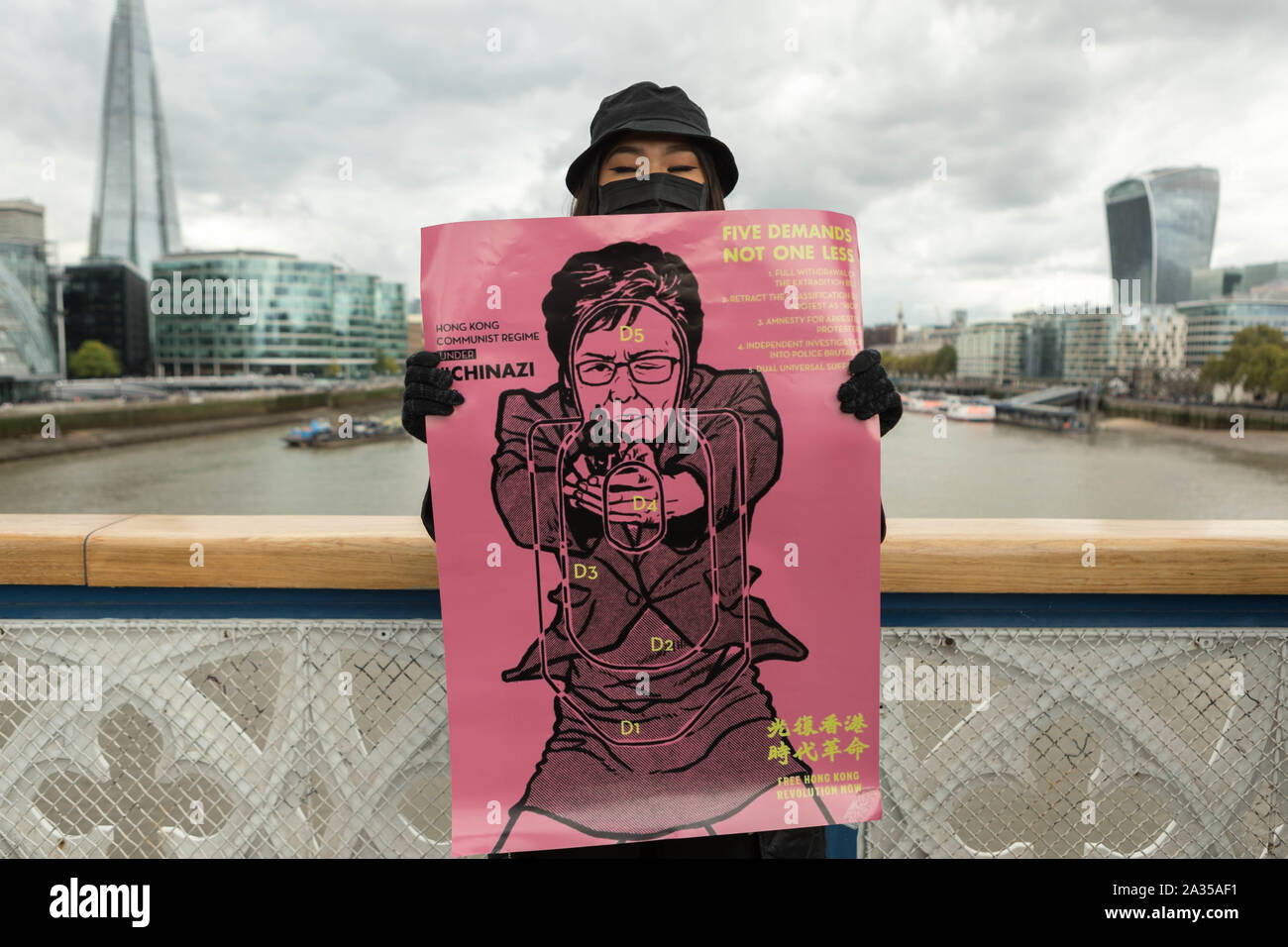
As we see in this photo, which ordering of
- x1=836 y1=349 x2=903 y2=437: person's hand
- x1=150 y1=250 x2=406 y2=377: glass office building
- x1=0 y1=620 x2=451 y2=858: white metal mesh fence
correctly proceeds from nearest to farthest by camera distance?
x1=836 y1=349 x2=903 y2=437: person's hand → x1=0 y1=620 x2=451 y2=858: white metal mesh fence → x1=150 y1=250 x2=406 y2=377: glass office building

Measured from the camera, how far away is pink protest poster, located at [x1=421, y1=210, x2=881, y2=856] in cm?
152

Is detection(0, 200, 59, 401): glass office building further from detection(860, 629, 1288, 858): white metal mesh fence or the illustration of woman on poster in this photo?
detection(860, 629, 1288, 858): white metal mesh fence

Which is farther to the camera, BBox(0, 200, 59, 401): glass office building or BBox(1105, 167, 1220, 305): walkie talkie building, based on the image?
BBox(1105, 167, 1220, 305): walkie talkie building

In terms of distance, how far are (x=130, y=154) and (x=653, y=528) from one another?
128986mm

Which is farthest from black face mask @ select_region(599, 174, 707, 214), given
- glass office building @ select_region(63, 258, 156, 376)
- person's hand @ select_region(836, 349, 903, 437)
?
glass office building @ select_region(63, 258, 156, 376)

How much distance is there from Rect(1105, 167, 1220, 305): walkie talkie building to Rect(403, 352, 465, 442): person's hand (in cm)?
10818

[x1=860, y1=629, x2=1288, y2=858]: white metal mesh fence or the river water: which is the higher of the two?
[x1=860, y1=629, x2=1288, y2=858]: white metal mesh fence

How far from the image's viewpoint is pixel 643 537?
157 centimetres

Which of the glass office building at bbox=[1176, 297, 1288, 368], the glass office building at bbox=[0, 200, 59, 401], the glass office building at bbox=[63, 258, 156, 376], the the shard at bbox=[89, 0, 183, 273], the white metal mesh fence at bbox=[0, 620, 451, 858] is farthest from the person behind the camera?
the the shard at bbox=[89, 0, 183, 273]

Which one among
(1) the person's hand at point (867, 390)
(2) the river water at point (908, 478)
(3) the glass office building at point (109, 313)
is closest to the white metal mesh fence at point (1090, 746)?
(1) the person's hand at point (867, 390)

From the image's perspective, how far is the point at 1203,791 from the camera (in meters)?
1.85

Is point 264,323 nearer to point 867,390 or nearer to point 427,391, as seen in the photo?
point 427,391

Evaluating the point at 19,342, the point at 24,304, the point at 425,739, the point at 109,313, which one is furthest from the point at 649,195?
the point at 109,313
